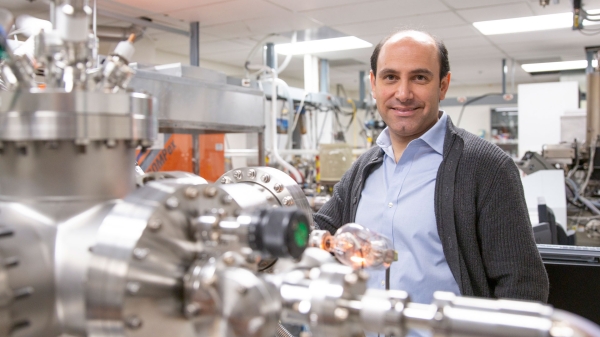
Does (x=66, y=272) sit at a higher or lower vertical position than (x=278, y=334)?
higher

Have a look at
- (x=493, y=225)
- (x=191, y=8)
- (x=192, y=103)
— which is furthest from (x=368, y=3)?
(x=493, y=225)

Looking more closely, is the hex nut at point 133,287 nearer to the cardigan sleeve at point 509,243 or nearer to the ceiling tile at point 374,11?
the cardigan sleeve at point 509,243

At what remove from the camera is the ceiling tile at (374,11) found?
10.4 ft

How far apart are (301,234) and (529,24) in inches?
162

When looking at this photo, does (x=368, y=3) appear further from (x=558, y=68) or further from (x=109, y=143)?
(x=558, y=68)

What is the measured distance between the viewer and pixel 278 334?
72cm

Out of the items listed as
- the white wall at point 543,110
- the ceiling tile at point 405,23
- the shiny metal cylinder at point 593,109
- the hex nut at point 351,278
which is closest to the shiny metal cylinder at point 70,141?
the hex nut at point 351,278

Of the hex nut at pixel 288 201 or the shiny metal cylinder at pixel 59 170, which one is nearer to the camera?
the shiny metal cylinder at pixel 59 170

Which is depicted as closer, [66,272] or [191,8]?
[66,272]

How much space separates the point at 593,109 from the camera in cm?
349

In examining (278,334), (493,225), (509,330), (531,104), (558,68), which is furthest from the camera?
(558,68)

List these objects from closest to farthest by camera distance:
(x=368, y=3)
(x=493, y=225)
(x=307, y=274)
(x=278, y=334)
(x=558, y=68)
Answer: (x=307, y=274)
(x=278, y=334)
(x=493, y=225)
(x=368, y=3)
(x=558, y=68)

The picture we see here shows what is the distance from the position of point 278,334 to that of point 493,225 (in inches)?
21.8

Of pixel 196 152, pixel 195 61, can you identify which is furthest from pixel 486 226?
pixel 195 61
